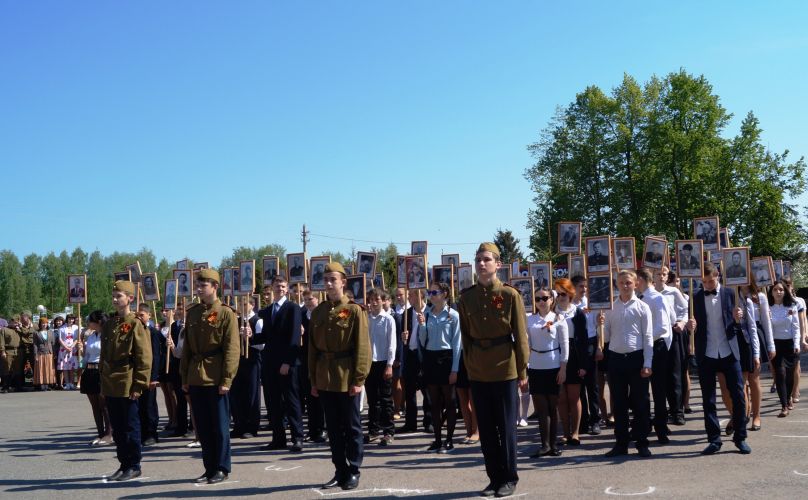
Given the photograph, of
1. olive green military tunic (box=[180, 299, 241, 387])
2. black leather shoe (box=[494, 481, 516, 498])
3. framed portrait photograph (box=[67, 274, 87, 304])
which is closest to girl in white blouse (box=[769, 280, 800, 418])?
black leather shoe (box=[494, 481, 516, 498])

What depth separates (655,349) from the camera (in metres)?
9.56

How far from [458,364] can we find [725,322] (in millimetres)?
3318

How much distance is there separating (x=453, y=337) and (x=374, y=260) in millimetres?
5263

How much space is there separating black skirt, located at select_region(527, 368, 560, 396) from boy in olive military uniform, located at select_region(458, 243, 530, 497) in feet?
6.76

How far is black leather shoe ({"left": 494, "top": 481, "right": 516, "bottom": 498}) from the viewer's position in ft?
23.2

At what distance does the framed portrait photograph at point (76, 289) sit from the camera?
17.8 meters

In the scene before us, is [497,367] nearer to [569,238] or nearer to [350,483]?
[350,483]

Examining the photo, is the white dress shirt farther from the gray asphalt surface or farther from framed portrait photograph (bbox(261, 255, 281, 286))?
framed portrait photograph (bbox(261, 255, 281, 286))

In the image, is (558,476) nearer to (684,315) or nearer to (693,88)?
(684,315)

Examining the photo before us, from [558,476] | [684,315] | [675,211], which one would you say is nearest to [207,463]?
[558,476]

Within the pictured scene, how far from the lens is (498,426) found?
729 centimetres

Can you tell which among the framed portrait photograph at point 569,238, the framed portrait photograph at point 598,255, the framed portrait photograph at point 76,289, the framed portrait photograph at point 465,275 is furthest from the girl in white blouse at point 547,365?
the framed portrait photograph at point 76,289

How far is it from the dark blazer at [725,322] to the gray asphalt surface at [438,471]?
117cm

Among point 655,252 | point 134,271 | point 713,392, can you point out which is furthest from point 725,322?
point 134,271
